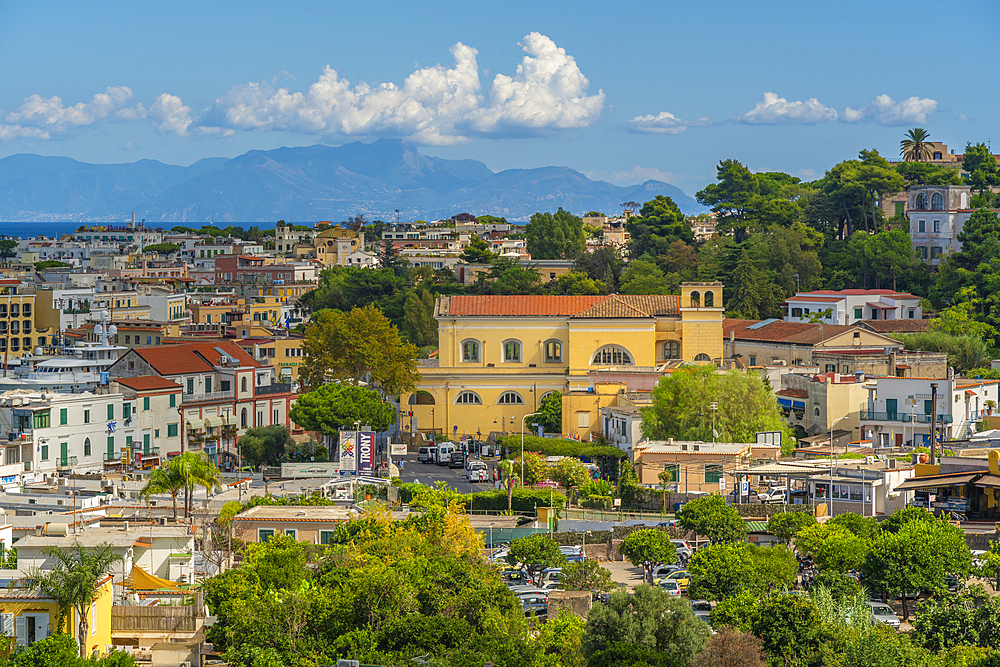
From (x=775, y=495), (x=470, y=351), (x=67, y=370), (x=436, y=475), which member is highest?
(x=470, y=351)

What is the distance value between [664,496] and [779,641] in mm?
20647

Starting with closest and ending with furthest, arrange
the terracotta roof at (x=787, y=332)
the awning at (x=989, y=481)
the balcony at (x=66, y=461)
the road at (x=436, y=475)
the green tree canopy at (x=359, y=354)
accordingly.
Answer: the awning at (x=989, y=481) → the road at (x=436, y=475) → the balcony at (x=66, y=461) → the green tree canopy at (x=359, y=354) → the terracotta roof at (x=787, y=332)

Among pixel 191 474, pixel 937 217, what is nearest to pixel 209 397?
pixel 191 474

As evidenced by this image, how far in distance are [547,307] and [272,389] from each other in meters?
14.6

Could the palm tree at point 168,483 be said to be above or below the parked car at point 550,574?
above

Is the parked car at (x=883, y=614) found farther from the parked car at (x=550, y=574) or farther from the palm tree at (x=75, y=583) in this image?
the palm tree at (x=75, y=583)

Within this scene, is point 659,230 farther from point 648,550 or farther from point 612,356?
point 648,550

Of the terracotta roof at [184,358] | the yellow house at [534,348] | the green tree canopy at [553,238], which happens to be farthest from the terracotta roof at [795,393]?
the green tree canopy at [553,238]

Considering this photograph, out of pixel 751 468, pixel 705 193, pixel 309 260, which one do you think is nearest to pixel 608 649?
pixel 751 468

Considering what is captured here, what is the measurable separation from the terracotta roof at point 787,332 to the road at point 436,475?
77.3 feet

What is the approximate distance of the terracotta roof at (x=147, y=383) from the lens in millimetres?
63156

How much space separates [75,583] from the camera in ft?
80.7

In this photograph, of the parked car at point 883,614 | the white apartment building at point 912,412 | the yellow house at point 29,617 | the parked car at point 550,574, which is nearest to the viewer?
the yellow house at point 29,617

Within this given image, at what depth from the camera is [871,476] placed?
146ft
